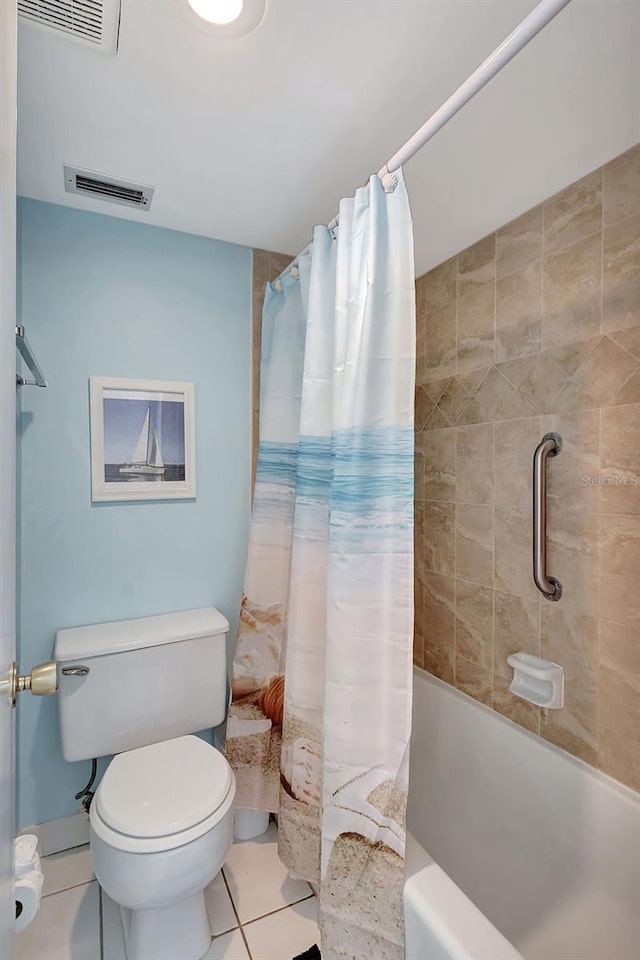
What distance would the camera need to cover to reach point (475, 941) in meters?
0.89

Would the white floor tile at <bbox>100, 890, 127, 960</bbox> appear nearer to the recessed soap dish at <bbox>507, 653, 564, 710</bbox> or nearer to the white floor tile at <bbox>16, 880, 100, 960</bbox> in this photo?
the white floor tile at <bbox>16, 880, 100, 960</bbox>

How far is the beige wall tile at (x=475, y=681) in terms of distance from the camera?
1708 millimetres

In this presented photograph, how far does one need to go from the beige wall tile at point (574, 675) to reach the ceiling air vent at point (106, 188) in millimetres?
1890

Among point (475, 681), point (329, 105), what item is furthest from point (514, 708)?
point (329, 105)

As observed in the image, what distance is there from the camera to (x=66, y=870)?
1.62m

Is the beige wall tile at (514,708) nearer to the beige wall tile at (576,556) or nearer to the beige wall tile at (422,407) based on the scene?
the beige wall tile at (576,556)

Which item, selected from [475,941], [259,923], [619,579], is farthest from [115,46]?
[259,923]

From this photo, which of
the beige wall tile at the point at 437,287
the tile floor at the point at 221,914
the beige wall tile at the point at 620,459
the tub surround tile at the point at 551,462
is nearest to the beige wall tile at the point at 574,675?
the tub surround tile at the point at 551,462

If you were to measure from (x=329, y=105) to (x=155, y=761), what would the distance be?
1908 millimetres

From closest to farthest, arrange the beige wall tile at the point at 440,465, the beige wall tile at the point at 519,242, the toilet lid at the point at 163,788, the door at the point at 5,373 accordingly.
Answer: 1. the door at the point at 5,373
2. the toilet lid at the point at 163,788
3. the beige wall tile at the point at 519,242
4. the beige wall tile at the point at 440,465

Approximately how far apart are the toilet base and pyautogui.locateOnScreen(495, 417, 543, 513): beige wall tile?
153 centimetres

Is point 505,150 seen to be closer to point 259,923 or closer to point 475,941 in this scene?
point 475,941

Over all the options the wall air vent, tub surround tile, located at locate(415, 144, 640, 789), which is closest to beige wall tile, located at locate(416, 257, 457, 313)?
tub surround tile, located at locate(415, 144, 640, 789)

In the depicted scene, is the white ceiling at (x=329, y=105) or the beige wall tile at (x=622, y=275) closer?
the white ceiling at (x=329, y=105)
